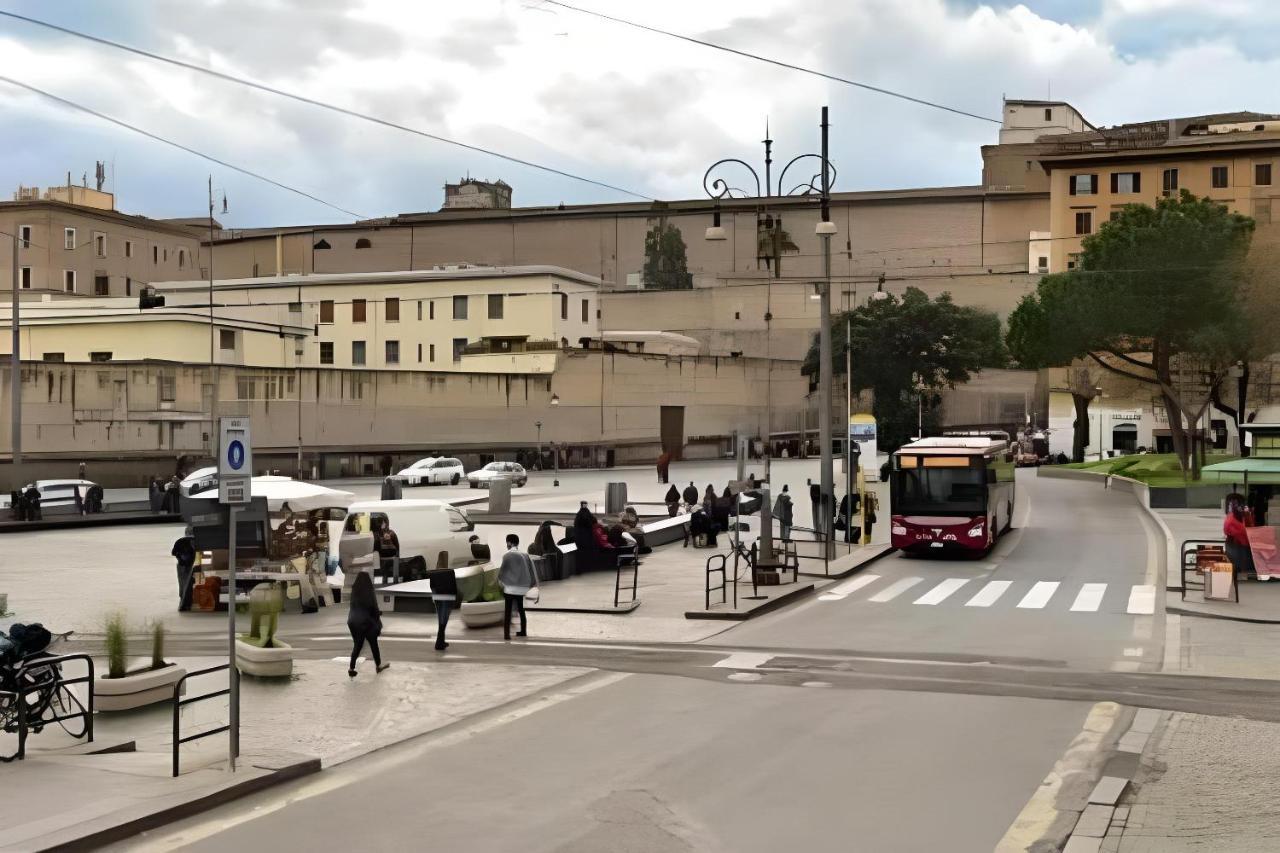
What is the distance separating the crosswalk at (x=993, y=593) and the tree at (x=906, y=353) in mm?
62022

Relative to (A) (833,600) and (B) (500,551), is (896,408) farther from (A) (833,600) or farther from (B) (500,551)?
(A) (833,600)

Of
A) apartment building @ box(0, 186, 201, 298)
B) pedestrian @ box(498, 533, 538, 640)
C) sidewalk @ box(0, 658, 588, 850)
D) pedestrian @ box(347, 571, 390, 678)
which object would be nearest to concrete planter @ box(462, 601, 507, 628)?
pedestrian @ box(498, 533, 538, 640)

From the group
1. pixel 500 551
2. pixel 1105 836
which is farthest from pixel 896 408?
Result: pixel 1105 836

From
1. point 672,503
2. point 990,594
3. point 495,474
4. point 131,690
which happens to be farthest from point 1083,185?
point 131,690

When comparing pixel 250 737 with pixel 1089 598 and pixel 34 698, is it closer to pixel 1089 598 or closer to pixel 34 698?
pixel 34 698

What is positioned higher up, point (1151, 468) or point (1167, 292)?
point (1167, 292)

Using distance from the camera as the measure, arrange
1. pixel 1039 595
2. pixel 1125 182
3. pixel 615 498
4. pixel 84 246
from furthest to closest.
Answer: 1. pixel 84 246
2. pixel 1125 182
3. pixel 615 498
4. pixel 1039 595

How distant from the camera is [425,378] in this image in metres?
73.9

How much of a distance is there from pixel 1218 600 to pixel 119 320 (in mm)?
62747

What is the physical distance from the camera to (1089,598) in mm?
25203

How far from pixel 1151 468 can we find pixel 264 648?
51369 millimetres

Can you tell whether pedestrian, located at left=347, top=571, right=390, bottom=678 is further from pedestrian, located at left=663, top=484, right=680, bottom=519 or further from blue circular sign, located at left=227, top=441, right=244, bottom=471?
pedestrian, located at left=663, top=484, right=680, bottom=519

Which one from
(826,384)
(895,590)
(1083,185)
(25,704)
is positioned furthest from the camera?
(1083,185)

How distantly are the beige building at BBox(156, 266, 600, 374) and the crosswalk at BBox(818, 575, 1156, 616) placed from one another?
5698 centimetres
